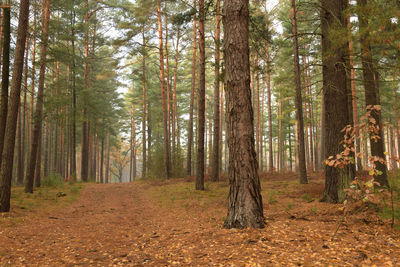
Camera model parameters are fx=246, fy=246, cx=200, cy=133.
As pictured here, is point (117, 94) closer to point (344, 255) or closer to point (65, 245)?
point (65, 245)

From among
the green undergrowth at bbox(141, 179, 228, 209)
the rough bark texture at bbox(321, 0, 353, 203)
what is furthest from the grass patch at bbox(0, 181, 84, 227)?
the rough bark texture at bbox(321, 0, 353, 203)

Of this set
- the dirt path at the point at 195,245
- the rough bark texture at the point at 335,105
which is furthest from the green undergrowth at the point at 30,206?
the rough bark texture at the point at 335,105

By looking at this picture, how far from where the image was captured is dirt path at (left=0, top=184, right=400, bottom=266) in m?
3.30

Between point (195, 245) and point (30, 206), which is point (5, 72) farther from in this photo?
point (195, 245)

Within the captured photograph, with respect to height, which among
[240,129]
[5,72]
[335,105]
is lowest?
[240,129]

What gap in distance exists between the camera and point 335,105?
6371 mm

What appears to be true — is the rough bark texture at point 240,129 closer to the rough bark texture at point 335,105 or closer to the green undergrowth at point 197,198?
the rough bark texture at point 335,105

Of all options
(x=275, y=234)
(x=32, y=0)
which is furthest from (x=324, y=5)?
(x=32, y=0)

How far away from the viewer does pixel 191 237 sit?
465cm

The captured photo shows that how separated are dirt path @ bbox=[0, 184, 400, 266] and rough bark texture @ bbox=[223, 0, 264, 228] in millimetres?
397

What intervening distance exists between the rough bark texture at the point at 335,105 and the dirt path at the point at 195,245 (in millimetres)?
1868

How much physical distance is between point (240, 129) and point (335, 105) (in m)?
3.28

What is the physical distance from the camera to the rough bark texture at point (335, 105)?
20.4ft

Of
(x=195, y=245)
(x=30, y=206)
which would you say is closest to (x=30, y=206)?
(x=30, y=206)
